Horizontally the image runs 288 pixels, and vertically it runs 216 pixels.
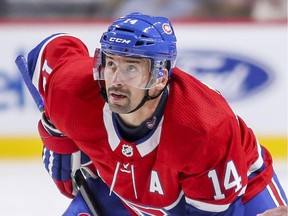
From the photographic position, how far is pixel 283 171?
3.84 metres

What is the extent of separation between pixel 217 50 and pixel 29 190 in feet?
3.70

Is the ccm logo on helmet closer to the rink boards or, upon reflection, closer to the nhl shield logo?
the nhl shield logo

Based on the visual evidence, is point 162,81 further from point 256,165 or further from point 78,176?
point 78,176

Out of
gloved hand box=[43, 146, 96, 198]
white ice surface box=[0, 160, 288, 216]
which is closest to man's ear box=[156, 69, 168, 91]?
gloved hand box=[43, 146, 96, 198]

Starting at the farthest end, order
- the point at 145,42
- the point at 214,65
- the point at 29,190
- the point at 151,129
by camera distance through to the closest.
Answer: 1. the point at 214,65
2. the point at 29,190
3. the point at 151,129
4. the point at 145,42

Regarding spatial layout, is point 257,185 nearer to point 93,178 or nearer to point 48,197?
point 93,178

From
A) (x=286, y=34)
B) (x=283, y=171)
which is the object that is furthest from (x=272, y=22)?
(x=283, y=171)

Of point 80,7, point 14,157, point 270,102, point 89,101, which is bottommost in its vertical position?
point 14,157

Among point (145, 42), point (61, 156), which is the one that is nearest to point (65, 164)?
point (61, 156)

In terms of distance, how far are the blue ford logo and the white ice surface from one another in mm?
392

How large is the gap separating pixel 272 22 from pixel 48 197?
1.37m

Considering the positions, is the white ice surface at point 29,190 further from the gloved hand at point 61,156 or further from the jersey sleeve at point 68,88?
the jersey sleeve at point 68,88

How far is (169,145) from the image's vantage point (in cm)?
229

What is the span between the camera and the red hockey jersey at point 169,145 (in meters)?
2.27
